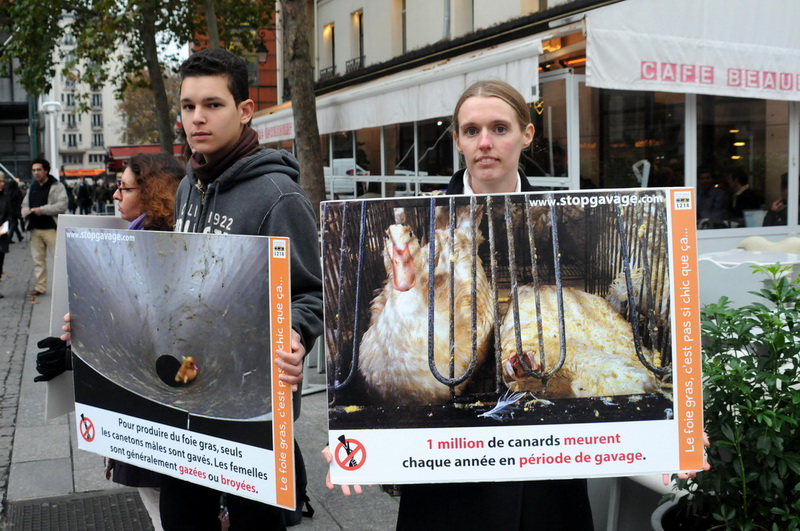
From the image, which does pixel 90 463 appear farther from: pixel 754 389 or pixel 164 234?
pixel 754 389

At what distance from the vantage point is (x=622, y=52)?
7879mm

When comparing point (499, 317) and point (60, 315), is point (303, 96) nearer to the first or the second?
point (60, 315)

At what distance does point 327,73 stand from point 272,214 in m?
22.5

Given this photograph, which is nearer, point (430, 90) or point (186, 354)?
point (186, 354)

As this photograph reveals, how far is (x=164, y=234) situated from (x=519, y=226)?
3.29ft

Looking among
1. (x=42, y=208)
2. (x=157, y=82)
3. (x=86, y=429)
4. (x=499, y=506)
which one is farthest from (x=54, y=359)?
(x=157, y=82)

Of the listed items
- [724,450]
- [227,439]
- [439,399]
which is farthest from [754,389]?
[227,439]

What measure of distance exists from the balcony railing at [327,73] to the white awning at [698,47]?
16.2 metres

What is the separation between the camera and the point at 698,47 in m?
8.33

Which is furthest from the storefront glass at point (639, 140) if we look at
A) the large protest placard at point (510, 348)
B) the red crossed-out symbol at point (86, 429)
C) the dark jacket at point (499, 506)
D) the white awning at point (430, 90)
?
the large protest placard at point (510, 348)

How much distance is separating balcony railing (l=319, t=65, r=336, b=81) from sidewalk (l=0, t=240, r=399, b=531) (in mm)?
17536

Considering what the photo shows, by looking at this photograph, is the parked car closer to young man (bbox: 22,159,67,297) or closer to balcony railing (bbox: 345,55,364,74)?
balcony railing (bbox: 345,55,364,74)

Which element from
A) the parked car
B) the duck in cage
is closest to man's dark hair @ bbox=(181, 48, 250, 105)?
the duck in cage

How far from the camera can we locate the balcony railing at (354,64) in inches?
867
